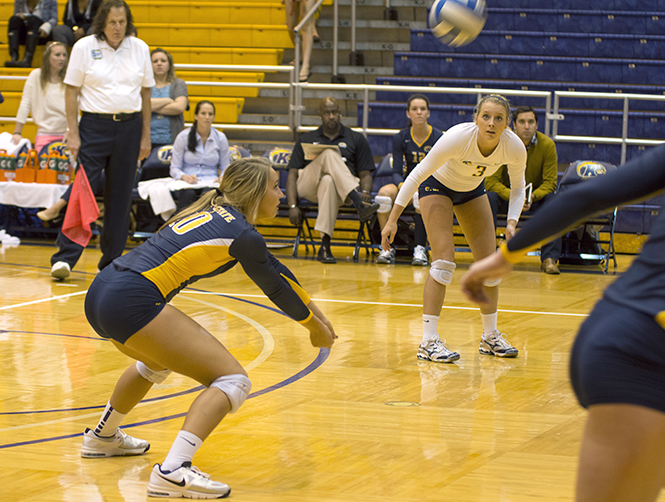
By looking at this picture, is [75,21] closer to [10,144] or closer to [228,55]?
[228,55]

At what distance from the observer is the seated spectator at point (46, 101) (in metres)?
8.39

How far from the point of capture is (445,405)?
11.4 ft

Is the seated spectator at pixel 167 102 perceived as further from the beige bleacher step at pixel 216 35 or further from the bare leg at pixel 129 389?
the bare leg at pixel 129 389

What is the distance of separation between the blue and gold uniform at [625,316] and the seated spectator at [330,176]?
6.37 metres

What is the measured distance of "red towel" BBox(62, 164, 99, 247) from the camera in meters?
6.29

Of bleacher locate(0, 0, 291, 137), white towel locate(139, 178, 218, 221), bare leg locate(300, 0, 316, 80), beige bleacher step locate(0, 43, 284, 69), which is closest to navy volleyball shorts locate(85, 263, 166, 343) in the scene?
white towel locate(139, 178, 218, 221)

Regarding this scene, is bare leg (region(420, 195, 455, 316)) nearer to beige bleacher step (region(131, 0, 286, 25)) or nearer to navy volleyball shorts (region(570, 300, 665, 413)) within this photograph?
navy volleyball shorts (region(570, 300, 665, 413))

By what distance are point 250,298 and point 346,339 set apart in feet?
4.75

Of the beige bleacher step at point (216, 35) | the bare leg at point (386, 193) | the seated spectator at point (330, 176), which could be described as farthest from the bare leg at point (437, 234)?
the beige bleacher step at point (216, 35)

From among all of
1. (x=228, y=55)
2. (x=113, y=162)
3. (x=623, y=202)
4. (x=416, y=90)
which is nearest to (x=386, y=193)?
(x=416, y=90)

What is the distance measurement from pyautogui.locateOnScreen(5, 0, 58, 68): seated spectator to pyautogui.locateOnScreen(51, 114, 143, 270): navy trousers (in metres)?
5.99

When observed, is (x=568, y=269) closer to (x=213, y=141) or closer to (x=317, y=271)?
(x=317, y=271)

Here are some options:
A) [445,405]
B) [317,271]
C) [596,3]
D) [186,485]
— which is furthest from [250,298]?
[596,3]

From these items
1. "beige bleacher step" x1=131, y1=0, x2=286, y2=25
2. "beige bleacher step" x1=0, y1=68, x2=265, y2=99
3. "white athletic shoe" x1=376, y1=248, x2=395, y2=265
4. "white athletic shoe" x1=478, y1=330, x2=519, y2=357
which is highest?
"beige bleacher step" x1=131, y1=0, x2=286, y2=25
